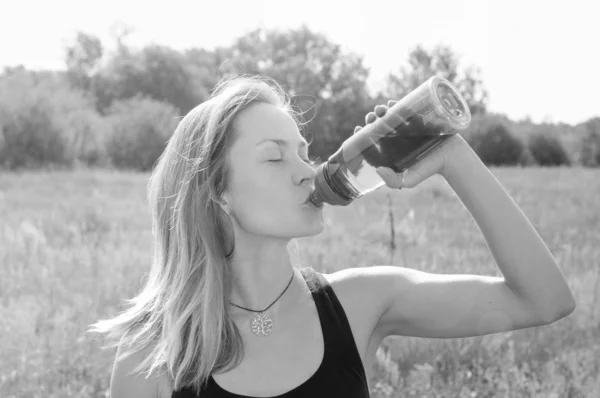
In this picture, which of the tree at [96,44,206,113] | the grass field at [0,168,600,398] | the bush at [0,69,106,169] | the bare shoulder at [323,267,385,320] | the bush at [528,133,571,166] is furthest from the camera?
the tree at [96,44,206,113]

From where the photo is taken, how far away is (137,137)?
3088 cm

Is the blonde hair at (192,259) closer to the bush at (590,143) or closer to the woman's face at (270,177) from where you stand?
the woman's face at (270,177)

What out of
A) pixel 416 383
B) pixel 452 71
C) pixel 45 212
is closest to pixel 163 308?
pixel 416 383

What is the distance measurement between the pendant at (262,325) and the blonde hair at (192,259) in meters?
0.06

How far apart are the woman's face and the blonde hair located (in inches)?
2.0

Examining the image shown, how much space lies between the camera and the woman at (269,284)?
1.62 m

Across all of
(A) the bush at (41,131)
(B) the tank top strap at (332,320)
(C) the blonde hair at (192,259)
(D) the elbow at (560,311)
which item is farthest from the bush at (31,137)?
(D) the elbow at (560,311)

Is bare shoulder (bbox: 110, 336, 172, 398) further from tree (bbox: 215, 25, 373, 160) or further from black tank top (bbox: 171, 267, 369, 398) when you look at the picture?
tree (bbox: 215, 25, 373, 160)

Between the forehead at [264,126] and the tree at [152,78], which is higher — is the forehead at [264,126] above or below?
below

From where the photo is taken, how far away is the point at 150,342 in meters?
1.84

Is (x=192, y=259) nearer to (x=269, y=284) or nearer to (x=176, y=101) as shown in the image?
(x=269, y=284)

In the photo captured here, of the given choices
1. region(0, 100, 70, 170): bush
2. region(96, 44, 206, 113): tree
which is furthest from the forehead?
region(96, 44, 206, 113): tree

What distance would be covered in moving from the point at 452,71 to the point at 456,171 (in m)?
37.8

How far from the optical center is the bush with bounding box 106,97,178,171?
30.4 metres
